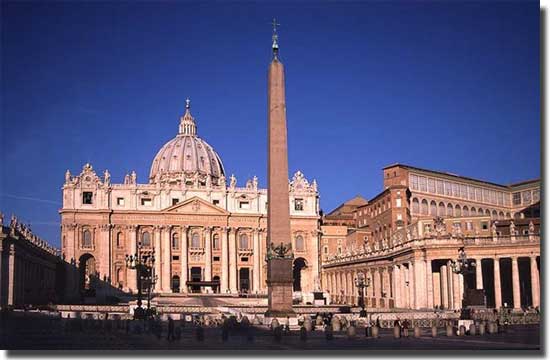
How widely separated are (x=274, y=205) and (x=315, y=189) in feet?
244

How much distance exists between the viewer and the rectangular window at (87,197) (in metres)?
96.1

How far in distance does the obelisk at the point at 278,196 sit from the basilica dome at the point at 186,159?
93033mm

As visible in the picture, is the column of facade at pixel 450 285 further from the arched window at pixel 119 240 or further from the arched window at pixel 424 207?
the arched window at pixel 119 240

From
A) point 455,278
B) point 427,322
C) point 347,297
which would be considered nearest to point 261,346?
point 427,322

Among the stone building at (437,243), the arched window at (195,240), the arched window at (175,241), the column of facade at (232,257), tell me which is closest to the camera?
the stone building at (437,243)

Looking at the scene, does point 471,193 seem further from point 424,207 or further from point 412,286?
point 412,286

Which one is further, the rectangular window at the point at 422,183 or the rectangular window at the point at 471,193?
the rectangular window at the point at 471,193

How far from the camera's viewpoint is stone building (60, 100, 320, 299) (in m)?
95.4

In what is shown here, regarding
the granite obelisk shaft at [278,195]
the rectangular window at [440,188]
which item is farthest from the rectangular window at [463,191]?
the granite obelisk shaft at [278,195]

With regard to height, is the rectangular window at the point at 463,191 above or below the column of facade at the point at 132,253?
above

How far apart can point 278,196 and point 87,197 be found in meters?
69.5

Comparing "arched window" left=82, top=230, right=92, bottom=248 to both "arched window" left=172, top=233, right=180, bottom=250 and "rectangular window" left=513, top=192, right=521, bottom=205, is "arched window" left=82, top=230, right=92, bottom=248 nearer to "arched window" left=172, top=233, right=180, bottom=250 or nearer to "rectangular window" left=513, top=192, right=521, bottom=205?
"arched window" left=172, top=233, right=180, bottom=250

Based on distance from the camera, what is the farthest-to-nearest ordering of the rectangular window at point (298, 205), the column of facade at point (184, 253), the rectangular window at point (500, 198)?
the rectangular window at point (298, 205), the column of facade at point (184, 253), the rectangular window at point (500, 198)

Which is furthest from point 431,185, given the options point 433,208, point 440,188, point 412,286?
point 412,286
